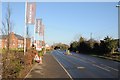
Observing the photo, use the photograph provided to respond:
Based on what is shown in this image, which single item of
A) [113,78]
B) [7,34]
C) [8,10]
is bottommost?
[113,78]

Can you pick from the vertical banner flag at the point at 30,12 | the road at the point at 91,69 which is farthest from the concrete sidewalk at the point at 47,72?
the vertical banner flag at the point at 30,12

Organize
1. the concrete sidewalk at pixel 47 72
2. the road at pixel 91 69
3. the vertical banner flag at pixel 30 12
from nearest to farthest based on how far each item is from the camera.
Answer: the concrete sidewalk at pixel 47 72 < the road at pixel 91 69 < the vertical banner flag at pixel 30 12

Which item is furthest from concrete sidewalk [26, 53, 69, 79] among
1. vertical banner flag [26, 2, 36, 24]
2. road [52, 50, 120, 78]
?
vertical banner flag [26, 2, 36, 24]

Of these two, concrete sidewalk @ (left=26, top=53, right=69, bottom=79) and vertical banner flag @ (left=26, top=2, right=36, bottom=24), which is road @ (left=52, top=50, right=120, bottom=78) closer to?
concrete sidewalk @ (left=26, top=53, right=69, bottom=79)

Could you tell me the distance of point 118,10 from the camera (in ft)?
132

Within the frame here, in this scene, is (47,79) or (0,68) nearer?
(0,68)

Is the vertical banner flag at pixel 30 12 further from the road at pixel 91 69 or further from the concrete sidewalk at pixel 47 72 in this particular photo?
the road at pixel 91 69

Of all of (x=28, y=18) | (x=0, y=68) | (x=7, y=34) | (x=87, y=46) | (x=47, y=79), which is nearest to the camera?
(x=0, y=68)

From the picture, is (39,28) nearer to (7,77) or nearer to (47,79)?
(47,79)

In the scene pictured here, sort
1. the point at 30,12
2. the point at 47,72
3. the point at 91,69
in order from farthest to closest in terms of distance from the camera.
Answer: the point at 91,69
the point at 30,12
the point at 47,72

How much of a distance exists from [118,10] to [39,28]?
40.7ft

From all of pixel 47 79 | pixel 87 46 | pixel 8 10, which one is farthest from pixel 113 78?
pixel 87 46

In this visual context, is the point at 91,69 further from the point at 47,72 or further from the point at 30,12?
the point at 30,12

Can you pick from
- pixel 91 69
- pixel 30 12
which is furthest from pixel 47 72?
pixel 30 12
